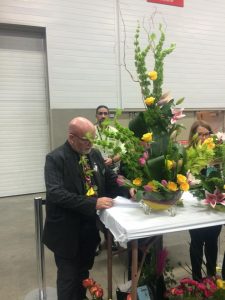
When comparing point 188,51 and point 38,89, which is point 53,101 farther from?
point 188,51

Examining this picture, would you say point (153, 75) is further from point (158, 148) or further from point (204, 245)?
point (204, 245)

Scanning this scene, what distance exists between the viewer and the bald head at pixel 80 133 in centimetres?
156

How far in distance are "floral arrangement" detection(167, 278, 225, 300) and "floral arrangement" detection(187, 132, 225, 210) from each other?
0.41 m

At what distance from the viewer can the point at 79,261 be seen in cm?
182

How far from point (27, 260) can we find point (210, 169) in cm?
211

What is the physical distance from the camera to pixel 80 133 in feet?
5.18

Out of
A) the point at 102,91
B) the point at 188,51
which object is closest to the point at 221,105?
the point at 188,51

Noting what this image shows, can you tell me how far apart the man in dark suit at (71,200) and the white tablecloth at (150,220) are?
0.54 ft

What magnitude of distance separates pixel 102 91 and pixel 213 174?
13.1 ft

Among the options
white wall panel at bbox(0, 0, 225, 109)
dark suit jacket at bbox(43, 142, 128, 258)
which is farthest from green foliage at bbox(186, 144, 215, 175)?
white wall panel at bbox(0, 0, 225, 109)

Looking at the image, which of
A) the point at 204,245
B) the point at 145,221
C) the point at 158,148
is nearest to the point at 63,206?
the point at 145,221

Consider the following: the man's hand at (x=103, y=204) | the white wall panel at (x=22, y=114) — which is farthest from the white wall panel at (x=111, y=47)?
the man's hand at (x=103, y=204)

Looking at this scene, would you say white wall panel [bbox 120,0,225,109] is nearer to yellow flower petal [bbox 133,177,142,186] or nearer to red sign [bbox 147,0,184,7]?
red sign [bbox 147,0,184,7]

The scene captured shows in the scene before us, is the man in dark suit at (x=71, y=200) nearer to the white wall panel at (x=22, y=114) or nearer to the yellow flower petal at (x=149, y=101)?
the yellow flower petal at (x=149, y=101)
